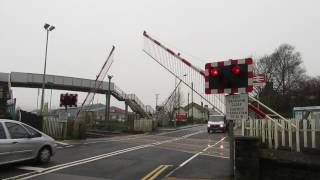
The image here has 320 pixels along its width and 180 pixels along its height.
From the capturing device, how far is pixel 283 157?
859cm

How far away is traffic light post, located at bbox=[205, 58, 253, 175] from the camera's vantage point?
946cm

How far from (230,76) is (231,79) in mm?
82

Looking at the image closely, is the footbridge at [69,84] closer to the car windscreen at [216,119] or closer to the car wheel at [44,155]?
the car windscreen at [216,119]

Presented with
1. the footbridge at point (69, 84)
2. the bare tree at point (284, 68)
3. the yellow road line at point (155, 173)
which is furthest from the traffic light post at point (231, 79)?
the bare tree at point (284, 68)

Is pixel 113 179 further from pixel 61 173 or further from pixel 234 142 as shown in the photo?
pixel 234 142

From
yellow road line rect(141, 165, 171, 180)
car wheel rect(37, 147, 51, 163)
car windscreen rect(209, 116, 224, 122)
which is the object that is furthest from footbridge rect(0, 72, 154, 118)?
yellow road line rect(141, 165, 171, 180)

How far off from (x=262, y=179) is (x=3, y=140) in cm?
734

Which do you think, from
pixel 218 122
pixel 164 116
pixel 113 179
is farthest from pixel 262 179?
pixel 164 116

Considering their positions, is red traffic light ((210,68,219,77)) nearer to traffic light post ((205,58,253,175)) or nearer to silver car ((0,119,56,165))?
traffic light post ((205,58,253,175))

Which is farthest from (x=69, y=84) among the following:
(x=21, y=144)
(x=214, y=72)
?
(x=214, y=72)

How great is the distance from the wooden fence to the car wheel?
661 cm

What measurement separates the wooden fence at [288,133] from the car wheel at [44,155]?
6614 mm

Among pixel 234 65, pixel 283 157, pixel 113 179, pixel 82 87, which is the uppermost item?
pixel 82 87

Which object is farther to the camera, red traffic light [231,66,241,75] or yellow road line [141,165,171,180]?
yellow road line [141,165,171,180]
